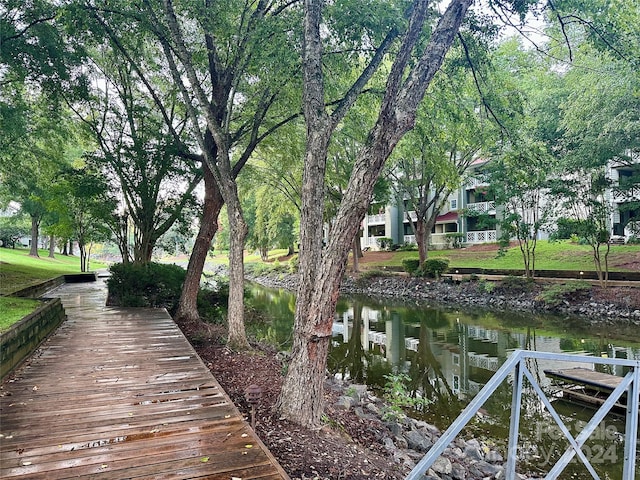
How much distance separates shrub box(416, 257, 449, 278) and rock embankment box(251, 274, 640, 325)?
0.45m

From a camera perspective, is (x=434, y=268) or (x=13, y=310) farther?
(x=434, y=268)

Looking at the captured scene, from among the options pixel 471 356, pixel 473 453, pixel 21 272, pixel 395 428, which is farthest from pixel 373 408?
pixel 21 272

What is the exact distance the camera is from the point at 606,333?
477 inches

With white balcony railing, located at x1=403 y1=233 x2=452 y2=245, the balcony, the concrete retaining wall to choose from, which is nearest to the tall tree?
the concrete retaining wall

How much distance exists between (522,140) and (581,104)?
10496mm

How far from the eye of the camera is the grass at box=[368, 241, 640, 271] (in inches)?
743

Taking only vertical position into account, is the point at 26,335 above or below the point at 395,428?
above

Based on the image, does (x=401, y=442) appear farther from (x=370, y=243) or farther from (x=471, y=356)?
(x=370, y=243)

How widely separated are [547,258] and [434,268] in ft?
19.1

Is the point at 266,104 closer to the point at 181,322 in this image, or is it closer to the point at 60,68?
the point at 60,68

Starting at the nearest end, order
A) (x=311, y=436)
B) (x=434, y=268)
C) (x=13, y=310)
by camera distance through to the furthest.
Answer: (x=311, y=436)
(x=13, y=310)
(x=434, y=268)

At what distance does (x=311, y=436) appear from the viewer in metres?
4.11

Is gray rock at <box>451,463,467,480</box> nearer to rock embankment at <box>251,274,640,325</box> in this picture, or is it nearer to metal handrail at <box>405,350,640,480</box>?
metal handrail at <box>405,350,640,480</box>

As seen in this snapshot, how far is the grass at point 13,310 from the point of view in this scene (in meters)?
5.30
